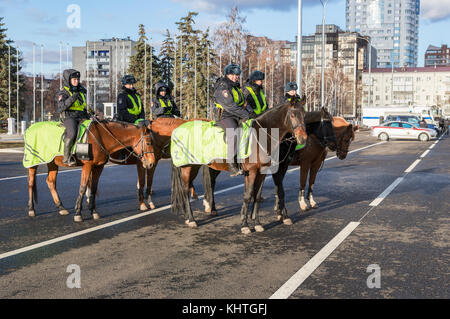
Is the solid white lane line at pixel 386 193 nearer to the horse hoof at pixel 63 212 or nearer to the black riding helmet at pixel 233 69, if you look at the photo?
the black riding helmet at pixel 233 69

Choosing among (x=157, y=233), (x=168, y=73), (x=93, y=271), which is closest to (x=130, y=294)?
(x=93, y=271)

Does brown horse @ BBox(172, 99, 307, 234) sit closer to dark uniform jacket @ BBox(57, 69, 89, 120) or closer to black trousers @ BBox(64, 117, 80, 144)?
black trousers @ BBox(64, 117, 80, 144)

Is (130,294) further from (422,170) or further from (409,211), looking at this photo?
(422,170)

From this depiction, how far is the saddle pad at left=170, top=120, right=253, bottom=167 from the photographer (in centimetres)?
739

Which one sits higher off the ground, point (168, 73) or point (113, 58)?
point (113, 58)

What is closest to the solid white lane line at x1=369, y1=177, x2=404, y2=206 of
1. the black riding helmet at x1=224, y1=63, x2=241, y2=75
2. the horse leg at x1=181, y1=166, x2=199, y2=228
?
the horse leg at x1=181, y1=166, x2=199, y2=228

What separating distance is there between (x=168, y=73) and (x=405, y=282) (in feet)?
237

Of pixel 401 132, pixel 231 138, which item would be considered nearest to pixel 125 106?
pixel 231 138

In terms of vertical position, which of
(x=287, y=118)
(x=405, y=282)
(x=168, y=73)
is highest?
(x=168, y=73)

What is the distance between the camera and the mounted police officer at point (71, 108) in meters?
8.10

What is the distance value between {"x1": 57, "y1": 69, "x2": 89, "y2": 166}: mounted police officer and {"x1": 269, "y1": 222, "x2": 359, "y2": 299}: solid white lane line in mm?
4285

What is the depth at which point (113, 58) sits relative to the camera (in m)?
180

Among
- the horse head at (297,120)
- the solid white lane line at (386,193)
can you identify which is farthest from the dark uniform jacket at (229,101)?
the solid white lane line at (386,193)
